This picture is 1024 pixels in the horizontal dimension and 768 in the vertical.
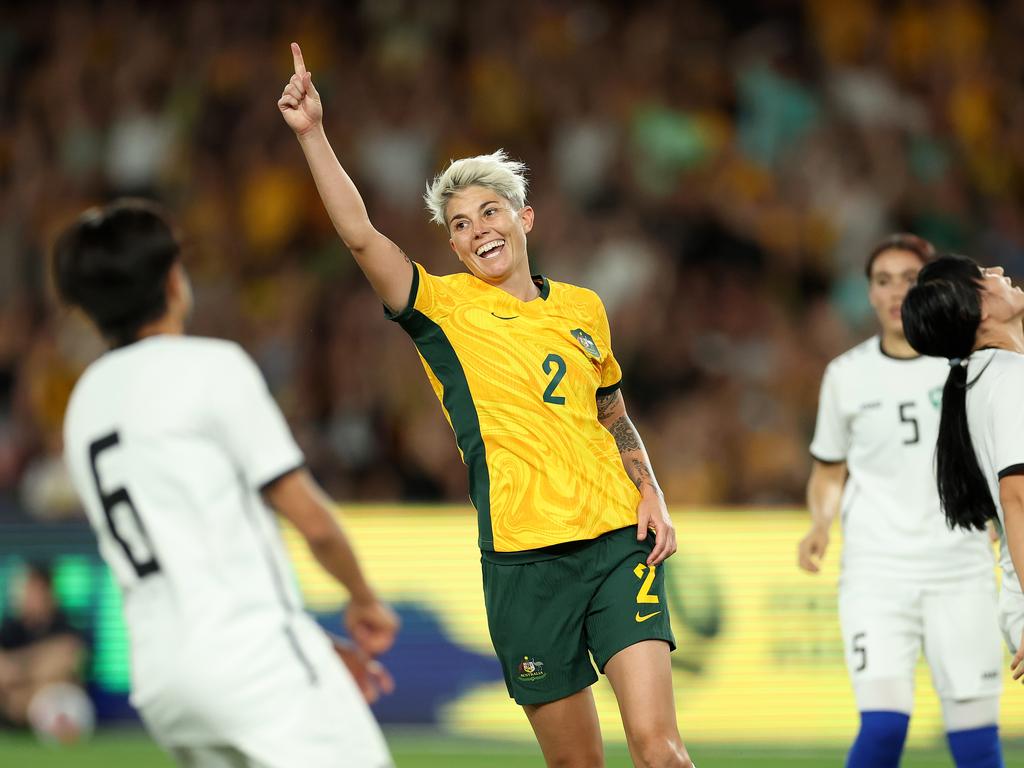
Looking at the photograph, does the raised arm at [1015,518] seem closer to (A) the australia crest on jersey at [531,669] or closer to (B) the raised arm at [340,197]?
(A) the australia crest on jersey at [531,669]

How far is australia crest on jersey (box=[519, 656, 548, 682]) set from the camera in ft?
17.0

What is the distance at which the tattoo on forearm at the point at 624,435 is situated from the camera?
17.9 feet

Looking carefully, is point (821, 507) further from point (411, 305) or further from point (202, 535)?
point (202, 535)

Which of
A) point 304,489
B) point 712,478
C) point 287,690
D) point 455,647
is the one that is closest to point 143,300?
point 304,489

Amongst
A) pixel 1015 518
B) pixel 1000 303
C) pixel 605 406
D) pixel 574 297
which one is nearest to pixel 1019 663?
pixel 1015 518

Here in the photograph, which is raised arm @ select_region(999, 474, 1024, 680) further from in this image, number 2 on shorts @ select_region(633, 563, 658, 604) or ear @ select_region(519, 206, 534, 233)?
ear @ select_region(519, 206, 534, 233)

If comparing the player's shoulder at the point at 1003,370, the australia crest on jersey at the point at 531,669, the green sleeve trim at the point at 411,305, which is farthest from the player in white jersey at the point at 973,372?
the green sleeve trim at the point at 411,305

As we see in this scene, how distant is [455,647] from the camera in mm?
10320

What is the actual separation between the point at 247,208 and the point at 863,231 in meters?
5.64

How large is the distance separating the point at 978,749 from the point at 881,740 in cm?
45

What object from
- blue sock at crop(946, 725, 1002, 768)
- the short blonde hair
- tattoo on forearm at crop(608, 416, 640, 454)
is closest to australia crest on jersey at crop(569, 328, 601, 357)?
tattoo on forearm at crop(608, 416, 640, 454)

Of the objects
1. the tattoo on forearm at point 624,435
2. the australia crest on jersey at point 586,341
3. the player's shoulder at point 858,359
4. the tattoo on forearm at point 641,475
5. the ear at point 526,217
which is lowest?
the tattoo on forearm at point 641,475

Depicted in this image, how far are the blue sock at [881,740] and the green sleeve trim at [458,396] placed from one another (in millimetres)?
2053

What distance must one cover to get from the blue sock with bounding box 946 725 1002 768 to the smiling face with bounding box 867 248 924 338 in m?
1.76
